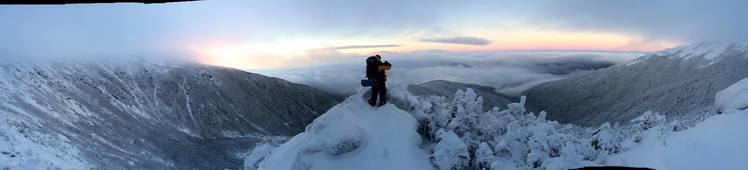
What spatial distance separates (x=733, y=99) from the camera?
15.0 meters

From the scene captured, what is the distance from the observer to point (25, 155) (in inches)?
1409

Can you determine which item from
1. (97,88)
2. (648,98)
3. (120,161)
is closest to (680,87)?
(648,98)

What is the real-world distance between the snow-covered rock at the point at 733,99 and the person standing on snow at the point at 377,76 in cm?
744

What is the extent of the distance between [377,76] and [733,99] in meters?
8.15

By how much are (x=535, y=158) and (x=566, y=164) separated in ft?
8.14

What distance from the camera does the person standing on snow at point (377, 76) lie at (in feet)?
47.4

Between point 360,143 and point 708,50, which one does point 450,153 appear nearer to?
point 360,143

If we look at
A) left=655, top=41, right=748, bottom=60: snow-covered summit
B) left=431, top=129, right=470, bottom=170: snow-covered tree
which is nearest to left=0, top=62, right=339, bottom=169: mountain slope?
left=431, top=129, right=470, bottom=170: snow-covered tree

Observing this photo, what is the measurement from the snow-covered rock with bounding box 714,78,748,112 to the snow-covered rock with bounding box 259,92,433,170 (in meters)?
7.20

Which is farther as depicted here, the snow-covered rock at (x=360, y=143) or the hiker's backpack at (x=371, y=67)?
the snow-covered rock at (x=360, y=143)

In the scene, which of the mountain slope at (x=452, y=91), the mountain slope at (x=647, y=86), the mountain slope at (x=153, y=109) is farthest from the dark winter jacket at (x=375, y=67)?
the mountain slope at (x=452, y=91)

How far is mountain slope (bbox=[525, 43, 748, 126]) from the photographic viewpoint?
382 feet

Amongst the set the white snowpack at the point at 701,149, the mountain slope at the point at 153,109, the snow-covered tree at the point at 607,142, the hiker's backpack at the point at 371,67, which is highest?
the hiker's backpack at the point at 371,67

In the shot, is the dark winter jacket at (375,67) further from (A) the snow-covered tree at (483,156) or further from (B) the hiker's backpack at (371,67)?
(A) the snow-covered tree at (483,156)
